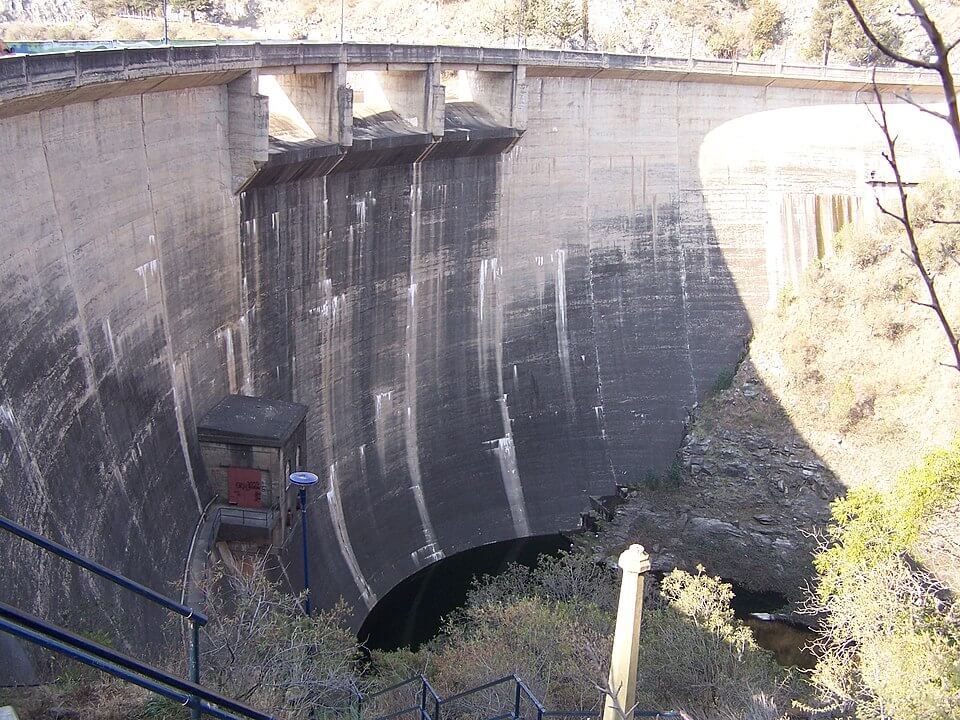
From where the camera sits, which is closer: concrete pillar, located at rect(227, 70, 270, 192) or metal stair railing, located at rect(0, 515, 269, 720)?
metal stair railing, located at rect(0, 515, 269, 720)

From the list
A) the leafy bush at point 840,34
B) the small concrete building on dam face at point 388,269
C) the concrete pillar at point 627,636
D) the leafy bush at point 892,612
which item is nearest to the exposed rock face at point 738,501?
the small concrete building on dam face at point 388,269

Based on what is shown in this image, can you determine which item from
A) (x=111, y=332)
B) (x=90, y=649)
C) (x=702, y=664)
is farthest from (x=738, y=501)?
(x=90, y=649)

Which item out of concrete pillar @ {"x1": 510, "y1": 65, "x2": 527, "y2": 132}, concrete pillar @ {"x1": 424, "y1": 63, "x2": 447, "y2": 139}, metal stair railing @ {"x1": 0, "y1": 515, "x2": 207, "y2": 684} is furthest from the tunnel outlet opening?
metal stair railing @ {"x1": 0, "y1": 515, "x2": 207, "y2": 684}

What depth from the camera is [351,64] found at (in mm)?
16656

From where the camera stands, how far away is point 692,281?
25625mm

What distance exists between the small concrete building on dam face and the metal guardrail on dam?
59 millimetres

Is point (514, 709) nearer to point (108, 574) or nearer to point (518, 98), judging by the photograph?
point (108, 574)

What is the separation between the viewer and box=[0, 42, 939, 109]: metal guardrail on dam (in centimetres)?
1023

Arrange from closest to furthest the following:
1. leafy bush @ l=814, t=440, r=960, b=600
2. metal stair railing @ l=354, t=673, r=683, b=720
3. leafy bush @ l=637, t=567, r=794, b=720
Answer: metal stair railing @ l=354, t=673, r=683, b=720, leafy bush @ l=637, t=567, r=794, b=720, leafy bush @ l=814, t=440, r=960, b=600

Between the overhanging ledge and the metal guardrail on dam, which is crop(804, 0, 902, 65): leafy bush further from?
the overhanging ledge

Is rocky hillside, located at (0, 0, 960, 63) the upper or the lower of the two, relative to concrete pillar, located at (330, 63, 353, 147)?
upper

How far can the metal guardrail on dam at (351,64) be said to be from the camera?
10.2 m

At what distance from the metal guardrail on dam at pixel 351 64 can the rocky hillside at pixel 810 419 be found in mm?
4517

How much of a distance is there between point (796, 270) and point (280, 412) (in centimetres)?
1745
